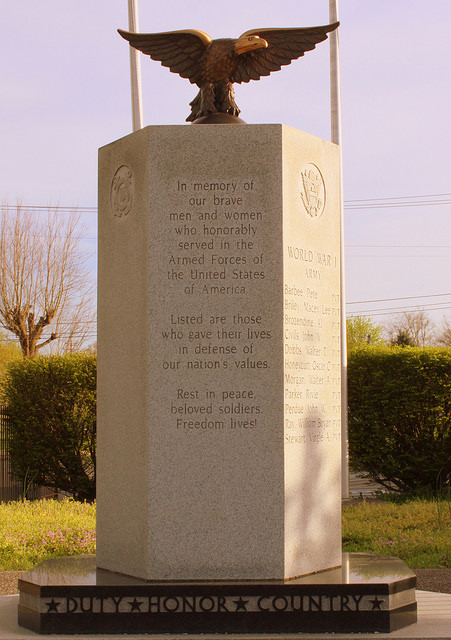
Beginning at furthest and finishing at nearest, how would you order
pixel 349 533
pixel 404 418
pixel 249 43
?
1. pixel 404 418
2. pixel 349 533
3. pixel 249 43

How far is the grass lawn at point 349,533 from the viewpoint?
8617mm

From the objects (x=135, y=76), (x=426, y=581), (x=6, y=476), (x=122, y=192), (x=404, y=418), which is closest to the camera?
(x=122, y=192)

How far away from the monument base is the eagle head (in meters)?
3.64

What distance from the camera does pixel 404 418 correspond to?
13.7 meters

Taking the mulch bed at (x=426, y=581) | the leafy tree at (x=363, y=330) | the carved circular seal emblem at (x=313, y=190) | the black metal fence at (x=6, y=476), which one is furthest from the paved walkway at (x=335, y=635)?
the leafy tree at (x=363, y=330)

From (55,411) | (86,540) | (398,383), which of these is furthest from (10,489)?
(398,383)

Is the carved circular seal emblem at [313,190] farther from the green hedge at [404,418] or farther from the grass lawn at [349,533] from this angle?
the green hedge at [404,418]

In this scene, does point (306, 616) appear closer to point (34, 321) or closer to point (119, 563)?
point (119, 563)

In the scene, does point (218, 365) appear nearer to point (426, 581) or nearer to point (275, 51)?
point (275, 51)

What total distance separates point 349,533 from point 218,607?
209 inches

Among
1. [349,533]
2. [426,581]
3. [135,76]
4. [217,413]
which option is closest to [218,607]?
[217,413]

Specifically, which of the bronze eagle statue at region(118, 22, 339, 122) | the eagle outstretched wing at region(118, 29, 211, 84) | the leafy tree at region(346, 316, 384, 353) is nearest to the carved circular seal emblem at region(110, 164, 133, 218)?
the bronze eagle statue at region(118, 22, 339, 122)

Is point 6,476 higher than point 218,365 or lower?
lower

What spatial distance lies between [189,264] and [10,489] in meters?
10.9
